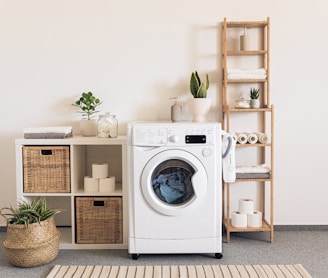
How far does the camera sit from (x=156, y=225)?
3211 mm

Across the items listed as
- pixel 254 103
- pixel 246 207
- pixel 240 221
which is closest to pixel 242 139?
pixel 254 103

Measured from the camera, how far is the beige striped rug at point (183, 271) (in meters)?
2.93

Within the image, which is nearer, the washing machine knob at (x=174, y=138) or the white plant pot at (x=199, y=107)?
the washing machine knob at (x=174, y=138)

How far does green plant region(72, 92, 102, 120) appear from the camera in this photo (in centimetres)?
372

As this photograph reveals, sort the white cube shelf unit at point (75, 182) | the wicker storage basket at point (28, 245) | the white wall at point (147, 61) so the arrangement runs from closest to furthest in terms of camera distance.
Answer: the wicker storage basket at point (28, 245)
the white cube shelf unit at point (75, 182)
the white wall at point (147, 61)

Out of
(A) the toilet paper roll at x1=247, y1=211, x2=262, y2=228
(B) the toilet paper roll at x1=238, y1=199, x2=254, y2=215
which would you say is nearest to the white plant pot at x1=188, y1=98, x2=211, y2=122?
(B) the toilet paper roll at x1=238, y1=199, x2=254, y2=215

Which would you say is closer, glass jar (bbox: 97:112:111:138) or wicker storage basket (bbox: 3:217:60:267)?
wicker storage basket (bbox: 3:217:60:267)

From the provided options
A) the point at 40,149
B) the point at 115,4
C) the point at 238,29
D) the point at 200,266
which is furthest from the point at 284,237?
the point at 115,4

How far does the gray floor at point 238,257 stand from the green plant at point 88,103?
1.07 meters

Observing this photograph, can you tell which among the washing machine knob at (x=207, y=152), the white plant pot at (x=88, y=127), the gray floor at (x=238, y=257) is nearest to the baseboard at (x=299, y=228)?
the gray floor at (x=238, y=257)

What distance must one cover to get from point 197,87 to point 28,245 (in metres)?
1.65

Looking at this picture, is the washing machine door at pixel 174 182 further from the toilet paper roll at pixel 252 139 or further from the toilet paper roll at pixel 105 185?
the toilet paper roll at pixel 252 139

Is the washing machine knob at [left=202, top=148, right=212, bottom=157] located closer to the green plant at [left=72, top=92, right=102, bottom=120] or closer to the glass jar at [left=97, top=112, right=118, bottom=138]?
the glass jar at [left=97, top=112, right=118, bottom=138]

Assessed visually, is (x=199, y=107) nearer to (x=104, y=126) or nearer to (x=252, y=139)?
(x=252, y=139)
